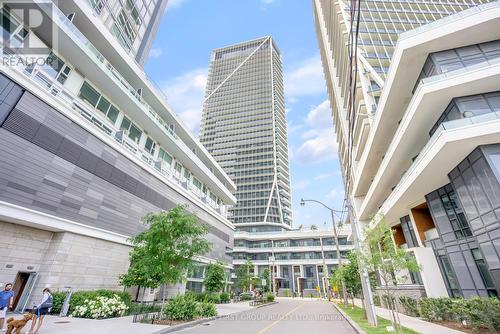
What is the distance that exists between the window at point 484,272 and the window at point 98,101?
28.5m

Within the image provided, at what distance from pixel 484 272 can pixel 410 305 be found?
6.93 meters

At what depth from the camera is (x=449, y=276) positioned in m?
18.0

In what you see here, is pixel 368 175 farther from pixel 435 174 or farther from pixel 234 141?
pixel 234 141

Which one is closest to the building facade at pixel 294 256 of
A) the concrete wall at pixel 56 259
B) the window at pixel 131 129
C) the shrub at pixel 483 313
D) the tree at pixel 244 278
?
the tree at pixel 244 278

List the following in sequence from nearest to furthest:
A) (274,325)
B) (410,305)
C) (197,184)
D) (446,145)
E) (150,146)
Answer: (446,145), (274,325), (410,305), (150,146), (197,184)

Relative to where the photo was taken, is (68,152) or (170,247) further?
(68,152)

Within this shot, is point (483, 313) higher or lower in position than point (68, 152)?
A: lower

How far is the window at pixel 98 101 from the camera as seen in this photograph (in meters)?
19.2

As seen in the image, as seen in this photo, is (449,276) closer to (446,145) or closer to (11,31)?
(446,145)

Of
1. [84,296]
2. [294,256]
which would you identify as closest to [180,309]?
[84,296]

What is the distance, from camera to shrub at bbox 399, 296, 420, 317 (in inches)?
729

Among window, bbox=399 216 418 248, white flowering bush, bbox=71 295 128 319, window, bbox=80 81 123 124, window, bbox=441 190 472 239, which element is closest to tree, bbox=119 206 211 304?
white flowering bush, bbox=71 295 128 319

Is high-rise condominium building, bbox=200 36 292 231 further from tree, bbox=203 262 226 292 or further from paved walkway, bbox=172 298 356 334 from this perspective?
paved walkway, bbox=172 298 356 334

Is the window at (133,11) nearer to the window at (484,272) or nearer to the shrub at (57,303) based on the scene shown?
the shrub at (57,303)
